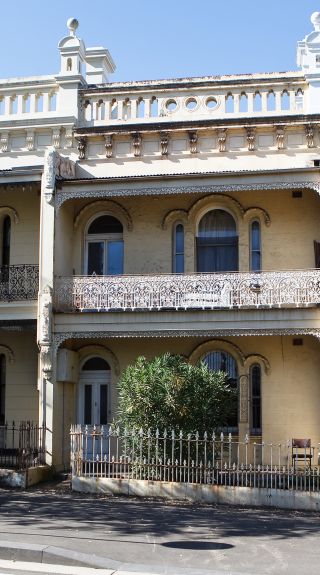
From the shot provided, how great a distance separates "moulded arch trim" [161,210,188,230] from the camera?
788 inches

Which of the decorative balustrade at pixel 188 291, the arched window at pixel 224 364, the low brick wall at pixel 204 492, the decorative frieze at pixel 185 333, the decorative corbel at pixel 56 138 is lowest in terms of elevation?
the low brick wall at pixel 204 492

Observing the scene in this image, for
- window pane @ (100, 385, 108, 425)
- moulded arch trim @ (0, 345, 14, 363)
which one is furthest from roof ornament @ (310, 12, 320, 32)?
moulded arch trim @ (0, 345, 14, 363)

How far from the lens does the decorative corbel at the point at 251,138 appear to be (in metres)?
19.3

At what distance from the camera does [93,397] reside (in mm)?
20203

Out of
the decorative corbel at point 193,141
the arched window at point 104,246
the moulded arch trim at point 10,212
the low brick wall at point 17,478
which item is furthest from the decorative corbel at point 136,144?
the low brick wall at point 17,478

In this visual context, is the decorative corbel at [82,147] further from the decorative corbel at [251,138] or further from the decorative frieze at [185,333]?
the decorative frieze at [185,333]

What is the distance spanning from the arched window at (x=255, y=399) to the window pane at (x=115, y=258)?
13.9ft

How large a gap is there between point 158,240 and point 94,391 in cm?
417

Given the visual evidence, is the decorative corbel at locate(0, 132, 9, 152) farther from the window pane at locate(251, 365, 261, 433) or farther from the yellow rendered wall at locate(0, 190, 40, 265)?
the window pane at locate(251, 365, 261, 433)

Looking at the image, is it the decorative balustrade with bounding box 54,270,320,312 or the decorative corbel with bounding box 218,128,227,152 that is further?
the decorative corbel with bounding box 218,128,227,152

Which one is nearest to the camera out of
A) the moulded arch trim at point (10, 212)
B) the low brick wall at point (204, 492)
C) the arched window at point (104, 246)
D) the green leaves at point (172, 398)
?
the low brick wall at point (204, 492)

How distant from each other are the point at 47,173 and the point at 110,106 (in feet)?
9.60

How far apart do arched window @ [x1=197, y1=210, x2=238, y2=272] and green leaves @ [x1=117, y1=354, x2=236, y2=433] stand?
434cm

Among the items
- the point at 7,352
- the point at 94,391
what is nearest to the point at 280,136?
the point at 94,391
